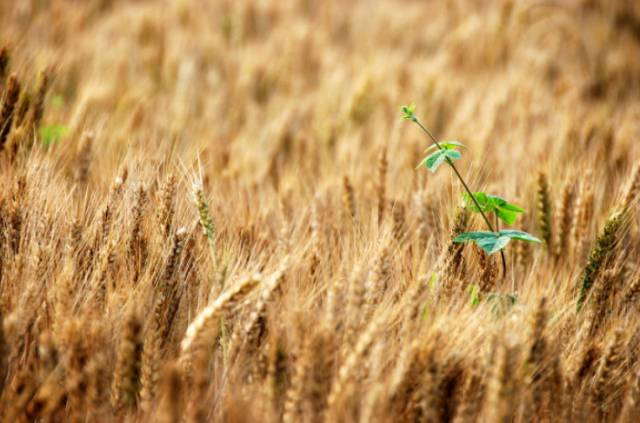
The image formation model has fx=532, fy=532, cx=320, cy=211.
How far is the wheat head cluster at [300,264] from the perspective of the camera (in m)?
1.01

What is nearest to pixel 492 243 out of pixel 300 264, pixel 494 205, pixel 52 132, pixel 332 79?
pixel 494 205

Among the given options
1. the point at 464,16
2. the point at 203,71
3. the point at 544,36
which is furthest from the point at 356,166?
the point at 464,16

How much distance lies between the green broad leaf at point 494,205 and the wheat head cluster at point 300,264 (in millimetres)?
45

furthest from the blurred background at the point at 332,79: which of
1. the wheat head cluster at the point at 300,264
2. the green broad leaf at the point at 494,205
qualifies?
the green broad leaf at the point at 494,205

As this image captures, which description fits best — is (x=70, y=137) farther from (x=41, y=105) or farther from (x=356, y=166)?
(x=356, y=166)

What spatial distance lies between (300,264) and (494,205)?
530 millimetres


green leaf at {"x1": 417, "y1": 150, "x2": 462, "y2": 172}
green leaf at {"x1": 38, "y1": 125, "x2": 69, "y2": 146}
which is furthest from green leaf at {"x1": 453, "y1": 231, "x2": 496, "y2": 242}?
green leaf at {"x1": 38, "y1": 125, "x2": 69, "y2": 146}

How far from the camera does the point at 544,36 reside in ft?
16.3

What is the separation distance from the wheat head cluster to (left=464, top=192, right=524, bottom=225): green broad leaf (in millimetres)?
45

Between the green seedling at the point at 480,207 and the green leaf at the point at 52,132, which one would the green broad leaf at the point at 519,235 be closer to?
the green seedling at the point at 480,207

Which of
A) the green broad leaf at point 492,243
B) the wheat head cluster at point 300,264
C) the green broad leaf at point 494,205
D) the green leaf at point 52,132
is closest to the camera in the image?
the wheat head cluster at point 300,264

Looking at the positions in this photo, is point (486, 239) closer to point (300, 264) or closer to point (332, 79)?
point (300, 264)

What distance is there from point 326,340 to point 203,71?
336cm

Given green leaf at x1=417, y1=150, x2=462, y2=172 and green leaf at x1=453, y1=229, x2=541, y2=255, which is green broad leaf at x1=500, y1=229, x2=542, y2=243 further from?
green leaf at x1=417, y1=150, x2=462, y2=172
